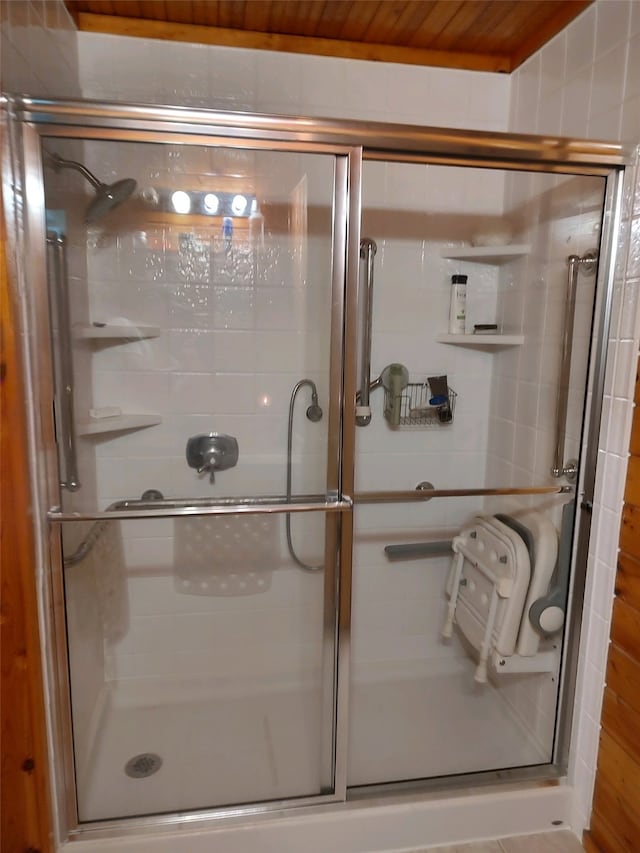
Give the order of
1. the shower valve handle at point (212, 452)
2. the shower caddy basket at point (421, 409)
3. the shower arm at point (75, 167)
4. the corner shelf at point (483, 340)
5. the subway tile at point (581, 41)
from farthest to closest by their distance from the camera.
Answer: the shower caddy basket at point (421, 409) → the corner shelf at point (483, 340) → the shower valve handle at point (212, 452) → the subway tile at point (581, 41) → the shower arm at point (75, 167)

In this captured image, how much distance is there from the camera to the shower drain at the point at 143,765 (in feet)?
5.08

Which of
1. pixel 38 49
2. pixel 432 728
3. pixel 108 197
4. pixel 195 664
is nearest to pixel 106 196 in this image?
pixel 108 197

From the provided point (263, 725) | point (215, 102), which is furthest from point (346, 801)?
point (215, 102)

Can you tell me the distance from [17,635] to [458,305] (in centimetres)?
159

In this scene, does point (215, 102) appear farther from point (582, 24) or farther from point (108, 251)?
point (582, 24)

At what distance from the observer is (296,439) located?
171 cm

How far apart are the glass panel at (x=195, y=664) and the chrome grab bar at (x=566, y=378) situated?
722mm

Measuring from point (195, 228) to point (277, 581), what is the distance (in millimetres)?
1178

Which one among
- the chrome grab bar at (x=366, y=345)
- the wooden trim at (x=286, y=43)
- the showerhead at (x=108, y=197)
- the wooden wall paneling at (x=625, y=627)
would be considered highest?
the wooden trim at (x=286, y=43)

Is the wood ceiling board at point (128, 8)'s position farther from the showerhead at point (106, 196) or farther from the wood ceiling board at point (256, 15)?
the showerhead at point (106, 196)

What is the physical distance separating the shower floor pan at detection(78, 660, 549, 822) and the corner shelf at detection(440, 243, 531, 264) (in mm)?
1433

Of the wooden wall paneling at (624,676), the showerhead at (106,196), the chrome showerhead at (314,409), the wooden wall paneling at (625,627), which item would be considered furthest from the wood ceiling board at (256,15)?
the wooden wall paneling at (624,676)

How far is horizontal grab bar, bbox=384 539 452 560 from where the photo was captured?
199 cm

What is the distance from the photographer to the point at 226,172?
160cm
